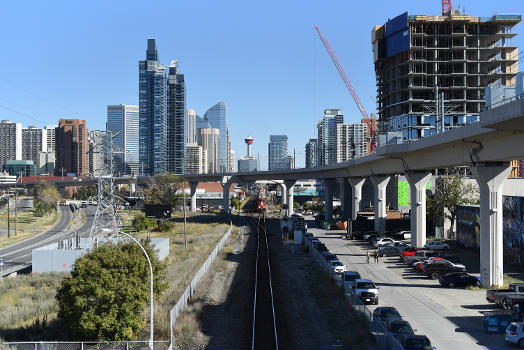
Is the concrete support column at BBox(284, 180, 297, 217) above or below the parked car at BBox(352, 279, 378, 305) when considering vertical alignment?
above

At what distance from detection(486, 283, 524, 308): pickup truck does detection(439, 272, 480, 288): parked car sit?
5128 mm

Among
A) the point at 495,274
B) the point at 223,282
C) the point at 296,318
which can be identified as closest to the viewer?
the point at 296,318

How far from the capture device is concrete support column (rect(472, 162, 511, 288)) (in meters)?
36.2

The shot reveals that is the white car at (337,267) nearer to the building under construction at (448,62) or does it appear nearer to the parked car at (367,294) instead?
the parked car at (367,294)

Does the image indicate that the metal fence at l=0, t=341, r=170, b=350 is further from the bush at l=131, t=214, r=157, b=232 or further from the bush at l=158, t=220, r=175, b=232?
the bush at l=158, t=220, r=175, b=232

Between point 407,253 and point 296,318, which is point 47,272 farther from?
point 407,253

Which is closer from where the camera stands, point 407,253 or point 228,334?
point 228,334

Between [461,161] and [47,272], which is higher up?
[461,161]

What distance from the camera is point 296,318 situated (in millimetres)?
29109

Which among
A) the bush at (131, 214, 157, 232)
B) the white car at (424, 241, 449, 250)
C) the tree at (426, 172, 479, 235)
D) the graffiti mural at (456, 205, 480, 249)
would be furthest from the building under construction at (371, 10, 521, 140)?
the white car at (424, 241, 449, 250)

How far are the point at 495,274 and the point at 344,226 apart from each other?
5043 centimetres

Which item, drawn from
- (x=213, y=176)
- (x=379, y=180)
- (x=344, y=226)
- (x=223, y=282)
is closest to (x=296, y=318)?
(x=223, y=282)

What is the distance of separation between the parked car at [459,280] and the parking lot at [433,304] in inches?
26.4

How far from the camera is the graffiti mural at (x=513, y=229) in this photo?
4562cm
